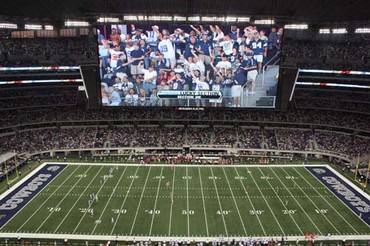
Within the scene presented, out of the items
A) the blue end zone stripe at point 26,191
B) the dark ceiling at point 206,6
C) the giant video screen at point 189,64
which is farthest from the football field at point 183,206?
the dark ceiling at point 206,6

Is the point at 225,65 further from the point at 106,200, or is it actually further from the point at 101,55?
the point at 106,200

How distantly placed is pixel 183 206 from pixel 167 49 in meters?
23.6

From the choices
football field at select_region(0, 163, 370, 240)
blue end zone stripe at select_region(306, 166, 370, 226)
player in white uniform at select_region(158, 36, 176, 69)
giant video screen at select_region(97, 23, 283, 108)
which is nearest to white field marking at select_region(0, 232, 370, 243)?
football field at select_region(0, 163, 370, 240)

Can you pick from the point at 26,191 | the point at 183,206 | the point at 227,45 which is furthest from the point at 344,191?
the point at 26,191

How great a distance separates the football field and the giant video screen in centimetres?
1134

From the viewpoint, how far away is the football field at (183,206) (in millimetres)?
27891

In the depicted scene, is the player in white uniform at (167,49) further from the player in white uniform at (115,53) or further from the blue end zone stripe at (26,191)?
the blue end zone stripe at (26,191)

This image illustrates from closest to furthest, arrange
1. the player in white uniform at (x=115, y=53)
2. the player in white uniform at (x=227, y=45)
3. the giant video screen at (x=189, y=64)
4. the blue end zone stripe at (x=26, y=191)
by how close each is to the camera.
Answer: the blue end zone stripe at (x=26, y=191) → the giant video screen at (x=189, y=64) → the player in white uniform at (x=115, y=53) → the player in white uniform at (x=227, y=45)

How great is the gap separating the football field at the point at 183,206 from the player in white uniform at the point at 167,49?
15.2 m

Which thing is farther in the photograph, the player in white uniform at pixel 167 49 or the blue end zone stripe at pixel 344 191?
the player in white uniform at pixel 167 49

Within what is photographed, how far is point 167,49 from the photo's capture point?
159ft

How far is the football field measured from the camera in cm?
2789

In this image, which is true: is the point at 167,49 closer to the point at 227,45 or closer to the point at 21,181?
the point at 227,45

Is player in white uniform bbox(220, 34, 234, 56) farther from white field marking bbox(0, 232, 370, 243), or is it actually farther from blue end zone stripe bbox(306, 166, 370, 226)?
white field marking bbox(0, 232, 370, 243)
